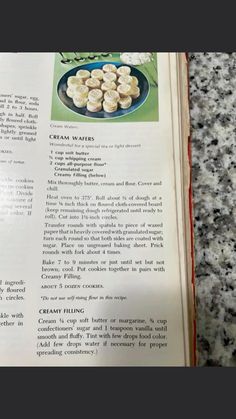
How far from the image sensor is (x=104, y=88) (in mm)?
827

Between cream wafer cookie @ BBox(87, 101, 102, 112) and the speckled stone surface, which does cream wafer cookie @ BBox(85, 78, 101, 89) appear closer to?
cream wafer cookie @ BBox(87, 101, 102, 112)

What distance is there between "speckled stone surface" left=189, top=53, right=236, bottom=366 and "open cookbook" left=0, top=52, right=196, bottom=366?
0.02 m

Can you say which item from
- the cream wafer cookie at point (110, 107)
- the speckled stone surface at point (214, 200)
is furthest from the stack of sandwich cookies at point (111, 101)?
the speckled stone surface at point (214, 200)

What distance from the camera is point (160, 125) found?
0.79 meters

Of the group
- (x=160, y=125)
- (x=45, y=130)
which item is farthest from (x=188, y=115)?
(x=45, y=130)

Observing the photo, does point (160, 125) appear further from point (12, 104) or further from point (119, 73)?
point (12, 104)

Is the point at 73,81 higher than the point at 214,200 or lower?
higher

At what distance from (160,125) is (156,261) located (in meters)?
0.27

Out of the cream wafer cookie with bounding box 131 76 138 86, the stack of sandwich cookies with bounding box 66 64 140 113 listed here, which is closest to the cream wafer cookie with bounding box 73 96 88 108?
the stack of sandwich cookies with bounding box 66 64 140 113

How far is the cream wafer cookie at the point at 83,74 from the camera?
2.74ft

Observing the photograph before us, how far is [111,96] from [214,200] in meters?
0.29

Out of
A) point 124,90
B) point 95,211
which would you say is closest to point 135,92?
point 124,90

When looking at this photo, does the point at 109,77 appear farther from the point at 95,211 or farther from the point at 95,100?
the point at 95,211

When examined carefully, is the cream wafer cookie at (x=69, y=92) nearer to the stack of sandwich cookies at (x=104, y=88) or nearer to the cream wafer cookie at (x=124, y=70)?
the stack of sandwich cookies at (x=104, y=88)
